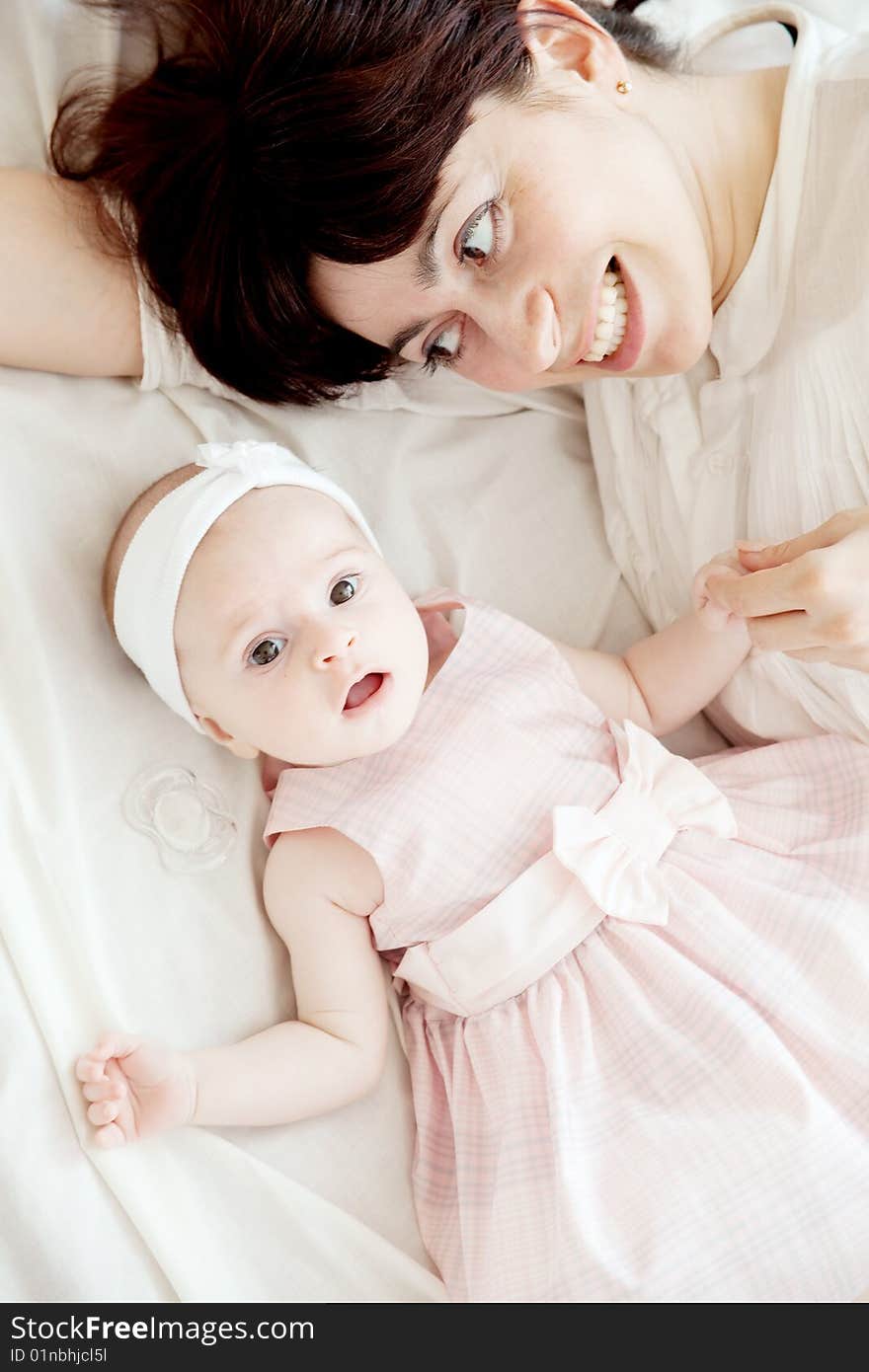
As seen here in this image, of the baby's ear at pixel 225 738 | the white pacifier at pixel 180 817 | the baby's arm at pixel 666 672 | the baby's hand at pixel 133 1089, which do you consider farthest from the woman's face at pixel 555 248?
the baby's hand at pixel 133 1089

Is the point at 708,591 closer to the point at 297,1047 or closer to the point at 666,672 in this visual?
the point at 666,672

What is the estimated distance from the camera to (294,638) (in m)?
1.59

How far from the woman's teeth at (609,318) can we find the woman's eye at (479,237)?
0.58 feet

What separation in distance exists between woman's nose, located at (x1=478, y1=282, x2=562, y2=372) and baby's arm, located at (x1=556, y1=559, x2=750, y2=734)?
47cm

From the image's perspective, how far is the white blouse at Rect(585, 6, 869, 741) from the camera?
65.9 inches

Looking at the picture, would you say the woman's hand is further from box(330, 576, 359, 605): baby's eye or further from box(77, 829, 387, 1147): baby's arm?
box(77, 829, 387, 1147): baby's arm

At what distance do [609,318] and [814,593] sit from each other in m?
0.49

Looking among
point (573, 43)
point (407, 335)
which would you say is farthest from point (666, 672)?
point (573, 43)

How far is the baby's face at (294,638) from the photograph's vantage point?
61.9 inches
